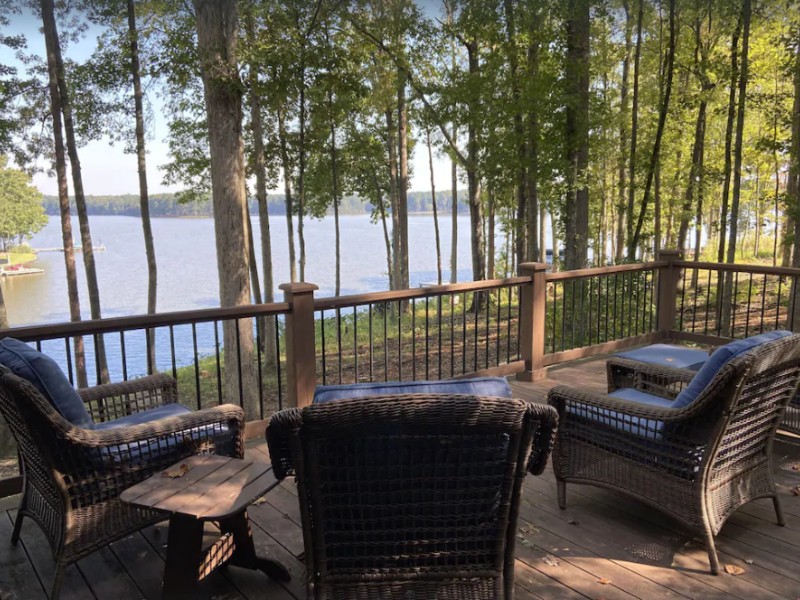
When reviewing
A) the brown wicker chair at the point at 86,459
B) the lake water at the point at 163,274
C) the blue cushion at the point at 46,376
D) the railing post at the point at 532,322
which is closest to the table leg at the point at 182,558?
the brown wicker chair at the point at 86,459

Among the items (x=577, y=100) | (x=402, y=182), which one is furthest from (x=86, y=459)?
(x=402, y=182)

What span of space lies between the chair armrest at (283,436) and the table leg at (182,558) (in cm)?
40

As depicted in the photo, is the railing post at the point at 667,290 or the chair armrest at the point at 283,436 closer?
the chair armrest at the point at 283,436

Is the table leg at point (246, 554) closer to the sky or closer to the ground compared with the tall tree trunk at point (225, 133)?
closer to the ground

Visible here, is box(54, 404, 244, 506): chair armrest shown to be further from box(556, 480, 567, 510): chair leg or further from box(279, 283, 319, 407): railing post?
box(556, 480, 567, 510): chair leg

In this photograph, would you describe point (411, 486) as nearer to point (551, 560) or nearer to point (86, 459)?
point (551, 560)

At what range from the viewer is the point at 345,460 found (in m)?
1.70

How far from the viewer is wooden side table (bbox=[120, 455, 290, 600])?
6.19ft

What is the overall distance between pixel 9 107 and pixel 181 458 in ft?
35.2

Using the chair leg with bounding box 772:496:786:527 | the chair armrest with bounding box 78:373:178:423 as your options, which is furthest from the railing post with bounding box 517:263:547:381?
the chair armrest with bounding box 78:373:178:423

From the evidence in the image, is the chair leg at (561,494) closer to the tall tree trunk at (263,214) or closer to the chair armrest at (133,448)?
the chair armrest at (133,448)

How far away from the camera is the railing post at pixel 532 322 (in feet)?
16.5

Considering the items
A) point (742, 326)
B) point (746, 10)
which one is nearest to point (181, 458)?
point (746, 10)

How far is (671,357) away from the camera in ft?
13.1
